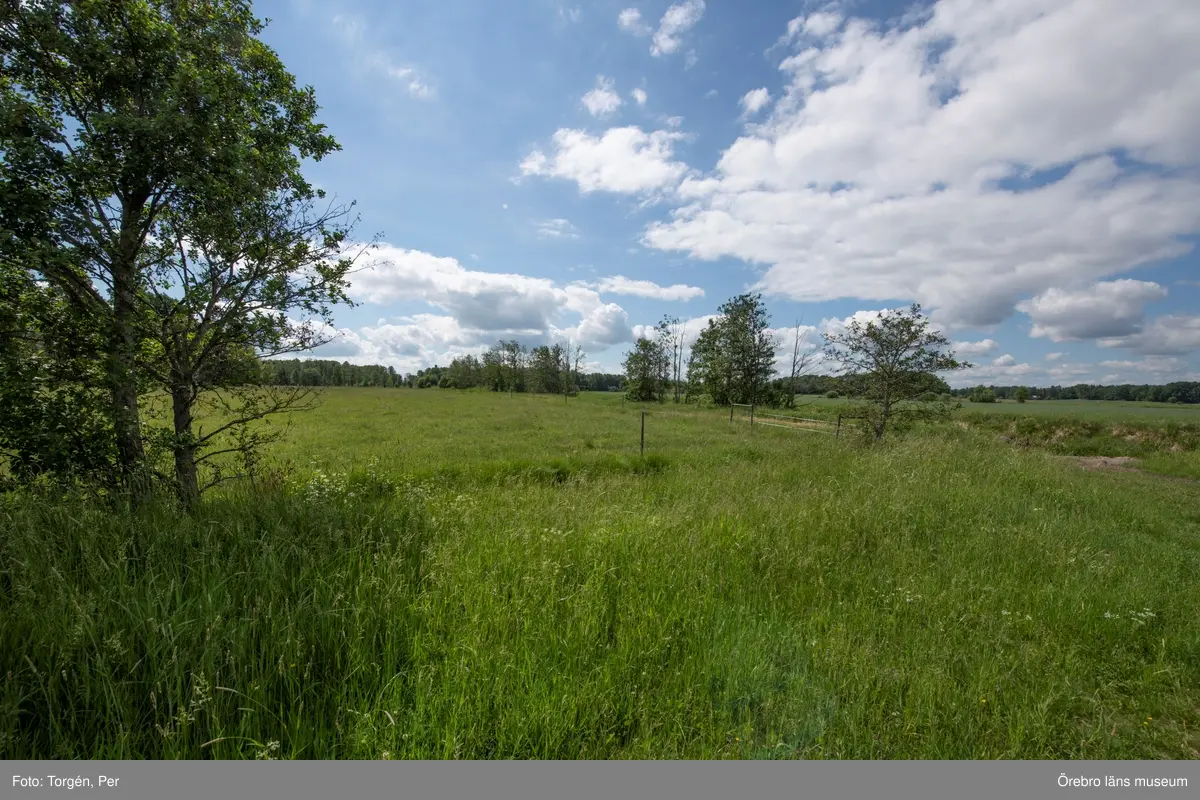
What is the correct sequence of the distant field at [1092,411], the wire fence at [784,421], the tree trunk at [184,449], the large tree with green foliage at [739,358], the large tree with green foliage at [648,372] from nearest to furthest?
the tree trunk at [184,449] → the wire fence at [784,421] → the distant field at [1092,411] → the large tree with green foliage at [739,358] → the large tree with green foliage at [648,372]

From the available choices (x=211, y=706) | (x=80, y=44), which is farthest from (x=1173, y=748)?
(x=80, y=44)

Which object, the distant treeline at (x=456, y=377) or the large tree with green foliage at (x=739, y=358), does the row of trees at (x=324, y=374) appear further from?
the large tree with green foliage at (x=739, y=358)

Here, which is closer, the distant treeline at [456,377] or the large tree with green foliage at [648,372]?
the large tree with green foliage at [648,372]

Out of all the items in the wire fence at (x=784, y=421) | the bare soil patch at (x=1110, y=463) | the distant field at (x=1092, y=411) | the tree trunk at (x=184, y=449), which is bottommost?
the bare soil patch at (x=1110, y=463)

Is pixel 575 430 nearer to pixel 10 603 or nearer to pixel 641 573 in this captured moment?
pixel 641 573

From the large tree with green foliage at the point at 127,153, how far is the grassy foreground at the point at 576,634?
2.12 m

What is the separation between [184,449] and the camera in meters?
4.92

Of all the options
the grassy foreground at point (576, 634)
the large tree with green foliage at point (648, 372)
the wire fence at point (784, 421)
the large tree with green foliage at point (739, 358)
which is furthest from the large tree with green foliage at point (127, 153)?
the large tree with green foliage at point (648, 372)

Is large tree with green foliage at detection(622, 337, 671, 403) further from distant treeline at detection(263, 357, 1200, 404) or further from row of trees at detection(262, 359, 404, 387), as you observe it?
row of trees at detection(262, 359, 404, 387)

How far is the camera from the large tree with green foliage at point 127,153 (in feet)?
13.0

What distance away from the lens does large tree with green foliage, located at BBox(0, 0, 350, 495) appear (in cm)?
397

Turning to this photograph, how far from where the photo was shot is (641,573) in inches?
170

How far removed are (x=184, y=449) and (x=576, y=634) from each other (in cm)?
518

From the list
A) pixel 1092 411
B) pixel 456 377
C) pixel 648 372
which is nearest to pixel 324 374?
pixel 648 372
